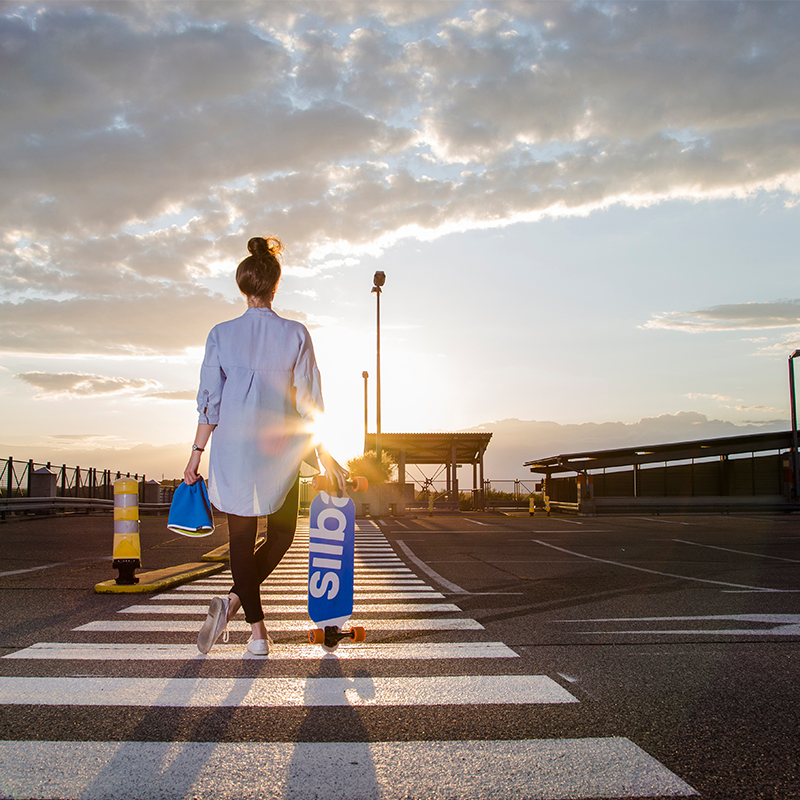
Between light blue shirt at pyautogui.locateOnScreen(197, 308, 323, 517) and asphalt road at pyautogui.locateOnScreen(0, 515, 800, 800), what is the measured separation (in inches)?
38.9

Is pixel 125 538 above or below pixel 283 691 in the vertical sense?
above

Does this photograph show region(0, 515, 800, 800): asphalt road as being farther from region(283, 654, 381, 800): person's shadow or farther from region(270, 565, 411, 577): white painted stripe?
region(270, 565, 411, 577): white painted stripe

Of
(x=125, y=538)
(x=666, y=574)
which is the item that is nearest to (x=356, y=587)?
(x=125, y=538)

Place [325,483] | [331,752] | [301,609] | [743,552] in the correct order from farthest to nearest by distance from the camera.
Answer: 1. [743,552]
2. [301,609]
3. [325,483]
4. [331,752]

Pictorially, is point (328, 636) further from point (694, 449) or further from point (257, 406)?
point (694, 449)

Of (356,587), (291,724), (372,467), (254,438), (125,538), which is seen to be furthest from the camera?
(372,467)

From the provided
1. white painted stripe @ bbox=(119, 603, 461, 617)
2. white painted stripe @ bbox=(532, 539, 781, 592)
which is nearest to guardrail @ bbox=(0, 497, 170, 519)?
white painted stripe @ bbox=(532, 539, 781, 592)

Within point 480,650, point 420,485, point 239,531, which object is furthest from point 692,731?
point 420,485

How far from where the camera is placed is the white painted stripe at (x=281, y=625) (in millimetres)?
4930

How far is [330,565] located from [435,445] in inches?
1620

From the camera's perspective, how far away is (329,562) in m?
3.93

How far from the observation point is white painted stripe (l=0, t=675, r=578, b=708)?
3.12 metres

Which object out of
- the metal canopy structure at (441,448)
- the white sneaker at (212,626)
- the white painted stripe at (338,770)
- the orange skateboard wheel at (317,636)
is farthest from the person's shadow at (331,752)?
the metal canopy structure at (441,448)

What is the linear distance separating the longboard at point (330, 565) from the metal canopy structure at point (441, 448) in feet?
121
